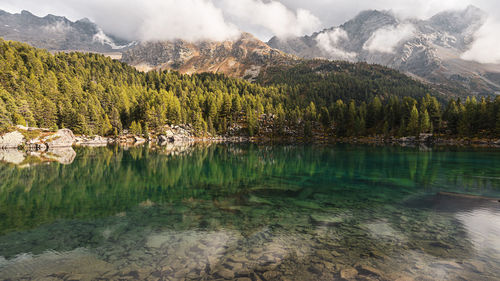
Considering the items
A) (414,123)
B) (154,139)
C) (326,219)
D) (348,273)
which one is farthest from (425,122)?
(154,139)

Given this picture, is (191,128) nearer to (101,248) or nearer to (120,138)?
(120,138)

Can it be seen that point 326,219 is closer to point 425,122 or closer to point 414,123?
point 425,122

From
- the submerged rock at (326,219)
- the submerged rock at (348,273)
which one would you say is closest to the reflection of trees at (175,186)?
the submerged rock at (326,219)

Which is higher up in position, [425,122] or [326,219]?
[425,122]

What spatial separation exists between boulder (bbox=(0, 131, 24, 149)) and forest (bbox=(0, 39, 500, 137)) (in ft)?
9.39

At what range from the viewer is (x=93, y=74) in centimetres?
15350

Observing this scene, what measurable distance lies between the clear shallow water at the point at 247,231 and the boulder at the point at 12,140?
224 ft

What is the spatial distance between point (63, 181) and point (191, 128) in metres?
105

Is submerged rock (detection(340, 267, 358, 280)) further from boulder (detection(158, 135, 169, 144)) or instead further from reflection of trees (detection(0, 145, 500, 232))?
boulder (detection(158, 135, 169, 144))

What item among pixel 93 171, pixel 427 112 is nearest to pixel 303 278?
pixel 93 171

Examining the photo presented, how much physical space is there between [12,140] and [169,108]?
217ft

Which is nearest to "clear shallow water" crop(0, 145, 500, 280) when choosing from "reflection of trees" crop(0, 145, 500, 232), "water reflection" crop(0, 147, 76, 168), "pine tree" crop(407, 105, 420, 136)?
"reflection of trees" crop(0, 145, 500, 232)

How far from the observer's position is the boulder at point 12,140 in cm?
7050

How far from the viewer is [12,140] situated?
236 ft
